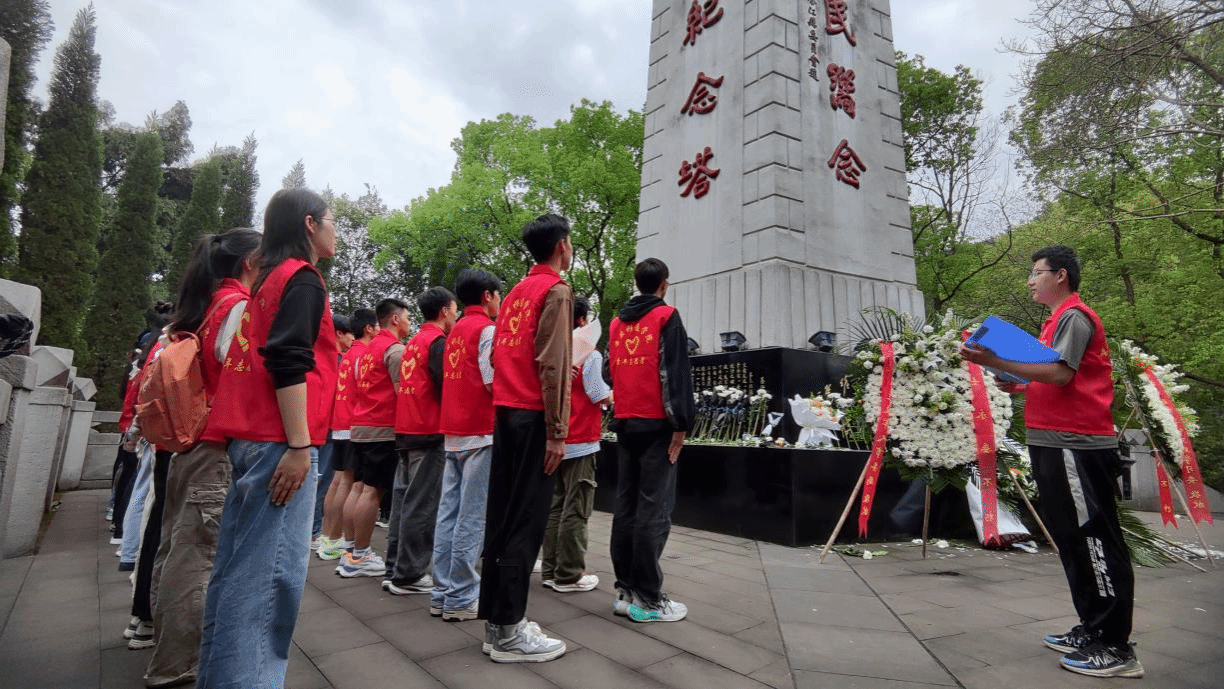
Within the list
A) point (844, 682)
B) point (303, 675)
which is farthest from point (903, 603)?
point (303, 675)

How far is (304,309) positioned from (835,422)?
5118 millimetres

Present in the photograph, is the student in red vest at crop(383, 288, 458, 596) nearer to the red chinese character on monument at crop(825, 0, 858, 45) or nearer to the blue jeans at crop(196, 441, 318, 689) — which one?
the blue jeans at crop(196, 441, 318, 689)

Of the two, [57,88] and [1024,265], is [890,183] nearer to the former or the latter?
[1024,265]

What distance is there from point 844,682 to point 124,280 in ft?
69.5

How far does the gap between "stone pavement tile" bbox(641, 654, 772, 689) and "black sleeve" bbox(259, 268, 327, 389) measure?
1748 mm

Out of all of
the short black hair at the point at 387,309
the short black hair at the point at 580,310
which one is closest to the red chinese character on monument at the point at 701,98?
the short black hair at the point at 580,310

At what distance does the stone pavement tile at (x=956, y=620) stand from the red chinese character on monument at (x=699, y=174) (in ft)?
20.2

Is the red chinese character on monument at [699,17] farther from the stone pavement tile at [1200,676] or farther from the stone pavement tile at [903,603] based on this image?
the stone pavement tile at [1200,676]

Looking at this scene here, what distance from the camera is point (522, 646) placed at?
2.75m

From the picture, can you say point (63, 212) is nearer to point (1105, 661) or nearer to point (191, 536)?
point (191, 536)

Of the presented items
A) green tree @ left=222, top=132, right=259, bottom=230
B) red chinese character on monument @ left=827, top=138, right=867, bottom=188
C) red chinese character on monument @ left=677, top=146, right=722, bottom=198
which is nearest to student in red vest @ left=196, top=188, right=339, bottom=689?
red chinese character on monument @ left=677, top=146, right=722, bottom=198

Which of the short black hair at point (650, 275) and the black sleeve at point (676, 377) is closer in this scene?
the black sleeve at point (676, 377)

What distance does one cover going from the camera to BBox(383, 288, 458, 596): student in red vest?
3.91m

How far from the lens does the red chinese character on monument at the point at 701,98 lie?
895cm
